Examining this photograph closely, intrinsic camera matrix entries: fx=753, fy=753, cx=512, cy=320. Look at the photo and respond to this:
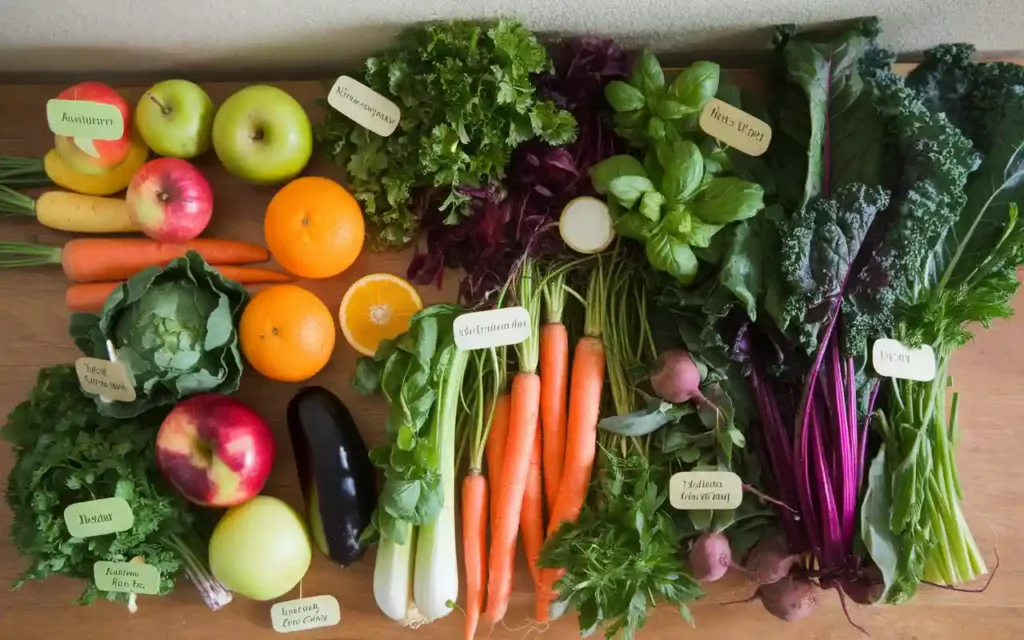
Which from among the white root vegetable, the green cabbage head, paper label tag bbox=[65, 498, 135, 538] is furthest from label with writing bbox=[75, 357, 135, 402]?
the white root vegetable

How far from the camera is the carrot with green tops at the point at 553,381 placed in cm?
106

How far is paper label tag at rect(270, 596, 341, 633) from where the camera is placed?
1042 mm

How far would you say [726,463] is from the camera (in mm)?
982

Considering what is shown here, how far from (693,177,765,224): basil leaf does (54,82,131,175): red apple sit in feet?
2.72

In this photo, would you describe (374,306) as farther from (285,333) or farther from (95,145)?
(95,145)

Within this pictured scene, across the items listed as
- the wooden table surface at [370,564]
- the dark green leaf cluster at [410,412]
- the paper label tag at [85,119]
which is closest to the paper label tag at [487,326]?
the dark green leaf cluster at [410,412]

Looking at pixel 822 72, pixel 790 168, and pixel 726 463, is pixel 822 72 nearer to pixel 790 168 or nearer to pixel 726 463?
pixel 790 168

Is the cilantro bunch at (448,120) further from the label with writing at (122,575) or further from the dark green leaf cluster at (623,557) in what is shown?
the label with writing at (122,575)

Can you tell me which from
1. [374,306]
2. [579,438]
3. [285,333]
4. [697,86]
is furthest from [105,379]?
[697,86]

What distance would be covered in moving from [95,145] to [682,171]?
0.83 meters

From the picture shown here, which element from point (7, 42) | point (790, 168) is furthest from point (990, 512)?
point (7, 42)

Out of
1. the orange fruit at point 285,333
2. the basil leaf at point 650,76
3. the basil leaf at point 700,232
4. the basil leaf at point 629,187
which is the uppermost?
the basil leaf at point 650,76

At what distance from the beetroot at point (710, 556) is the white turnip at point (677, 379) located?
6.9 inches

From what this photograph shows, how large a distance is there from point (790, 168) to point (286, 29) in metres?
0.73
